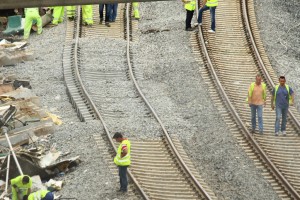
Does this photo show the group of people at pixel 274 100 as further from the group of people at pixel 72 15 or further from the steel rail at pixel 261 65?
the group of people at pixel 72 15

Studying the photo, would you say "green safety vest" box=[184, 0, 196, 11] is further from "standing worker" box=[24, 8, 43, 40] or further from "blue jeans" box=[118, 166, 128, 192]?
"blue jeans" box=[118, 166, 128, 192]

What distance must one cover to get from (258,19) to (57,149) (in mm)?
10503

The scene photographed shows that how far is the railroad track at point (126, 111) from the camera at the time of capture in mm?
18375

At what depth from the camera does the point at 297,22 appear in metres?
28.3

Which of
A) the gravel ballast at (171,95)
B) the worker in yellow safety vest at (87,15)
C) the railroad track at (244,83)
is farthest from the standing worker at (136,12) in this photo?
the railroad track at (244,83)

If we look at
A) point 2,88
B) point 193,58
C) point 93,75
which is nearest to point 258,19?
point 193,58

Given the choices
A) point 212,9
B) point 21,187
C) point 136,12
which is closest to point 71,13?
point 136,12

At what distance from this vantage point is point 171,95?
2330cm

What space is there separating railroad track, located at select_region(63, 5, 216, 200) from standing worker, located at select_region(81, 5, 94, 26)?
21cm

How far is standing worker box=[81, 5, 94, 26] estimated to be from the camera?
92.1 ft

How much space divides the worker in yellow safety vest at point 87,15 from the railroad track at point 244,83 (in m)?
3.24

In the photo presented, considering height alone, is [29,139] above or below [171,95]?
above

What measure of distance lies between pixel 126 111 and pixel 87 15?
6885mm

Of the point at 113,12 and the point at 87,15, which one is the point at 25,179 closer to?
the point at 87,15
